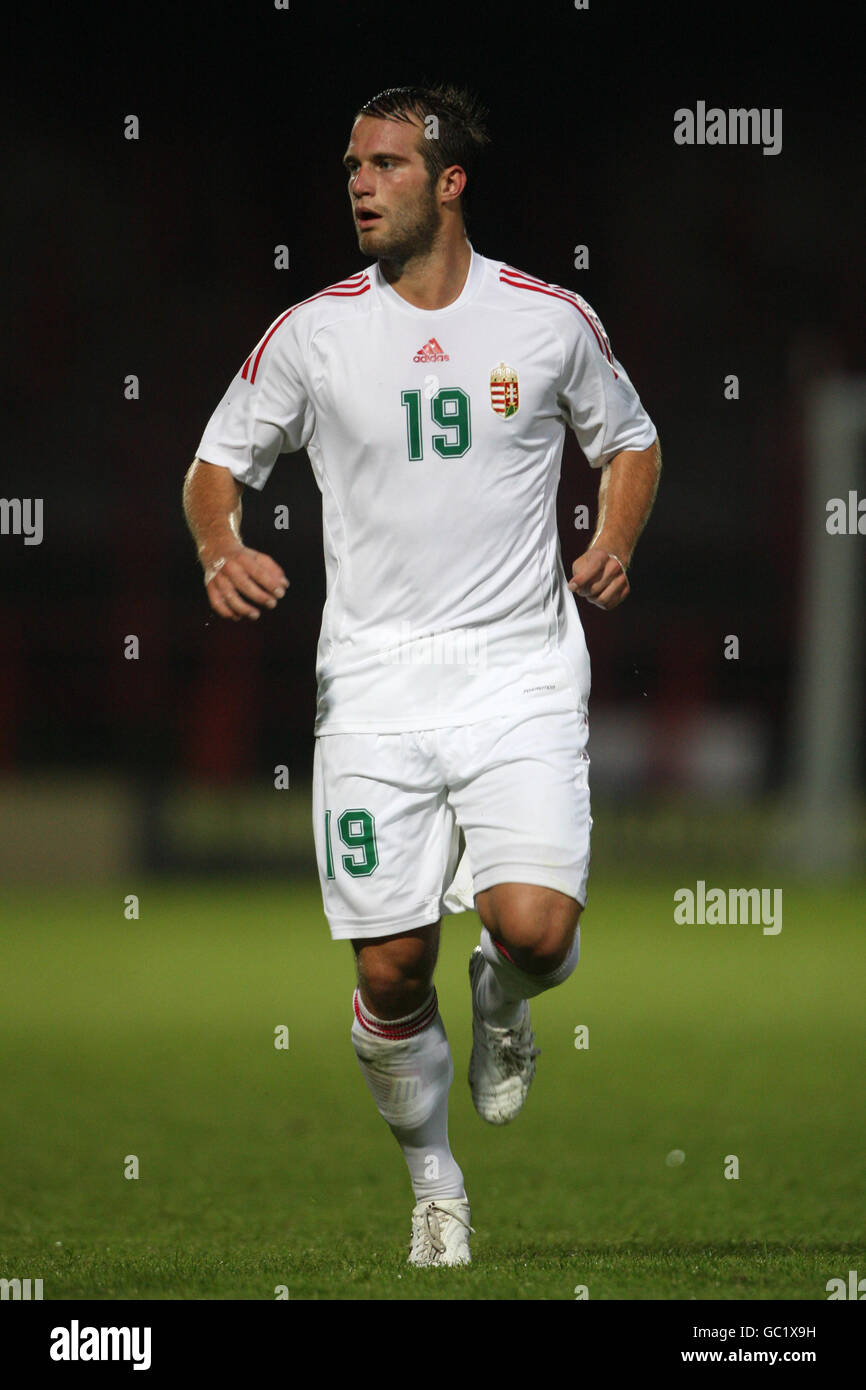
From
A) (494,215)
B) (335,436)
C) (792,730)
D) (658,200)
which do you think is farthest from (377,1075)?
(658,200)

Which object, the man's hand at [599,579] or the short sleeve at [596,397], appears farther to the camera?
the short sleeve at [596,397]

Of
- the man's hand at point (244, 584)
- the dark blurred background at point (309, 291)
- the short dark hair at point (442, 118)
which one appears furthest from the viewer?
the dark blurred background at point (309, 291)

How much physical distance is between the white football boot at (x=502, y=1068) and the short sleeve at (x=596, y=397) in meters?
1.11

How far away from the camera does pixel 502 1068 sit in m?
4.39

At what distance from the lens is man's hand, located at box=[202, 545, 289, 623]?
3.79m

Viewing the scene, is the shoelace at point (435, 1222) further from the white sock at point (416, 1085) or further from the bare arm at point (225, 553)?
the bare arm at point (225, 553)

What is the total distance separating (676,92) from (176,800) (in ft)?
26.0

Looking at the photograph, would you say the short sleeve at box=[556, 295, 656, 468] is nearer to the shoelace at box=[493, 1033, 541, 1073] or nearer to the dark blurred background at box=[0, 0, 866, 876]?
the shoelace at box=[493, 1033, 541, 1073]

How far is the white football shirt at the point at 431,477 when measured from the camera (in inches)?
157

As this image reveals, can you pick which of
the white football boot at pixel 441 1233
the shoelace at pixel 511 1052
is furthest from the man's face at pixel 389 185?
the white football boot at pixel 441 1233

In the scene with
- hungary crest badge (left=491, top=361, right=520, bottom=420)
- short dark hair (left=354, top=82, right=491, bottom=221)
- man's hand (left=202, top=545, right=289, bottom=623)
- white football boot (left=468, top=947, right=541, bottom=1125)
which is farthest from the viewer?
white football boot (left=468, top=947, right=541, bottom=1125)

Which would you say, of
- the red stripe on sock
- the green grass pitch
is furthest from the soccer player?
the green grass pitch

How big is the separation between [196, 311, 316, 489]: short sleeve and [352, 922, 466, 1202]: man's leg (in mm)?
1006

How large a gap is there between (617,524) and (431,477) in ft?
1.43
